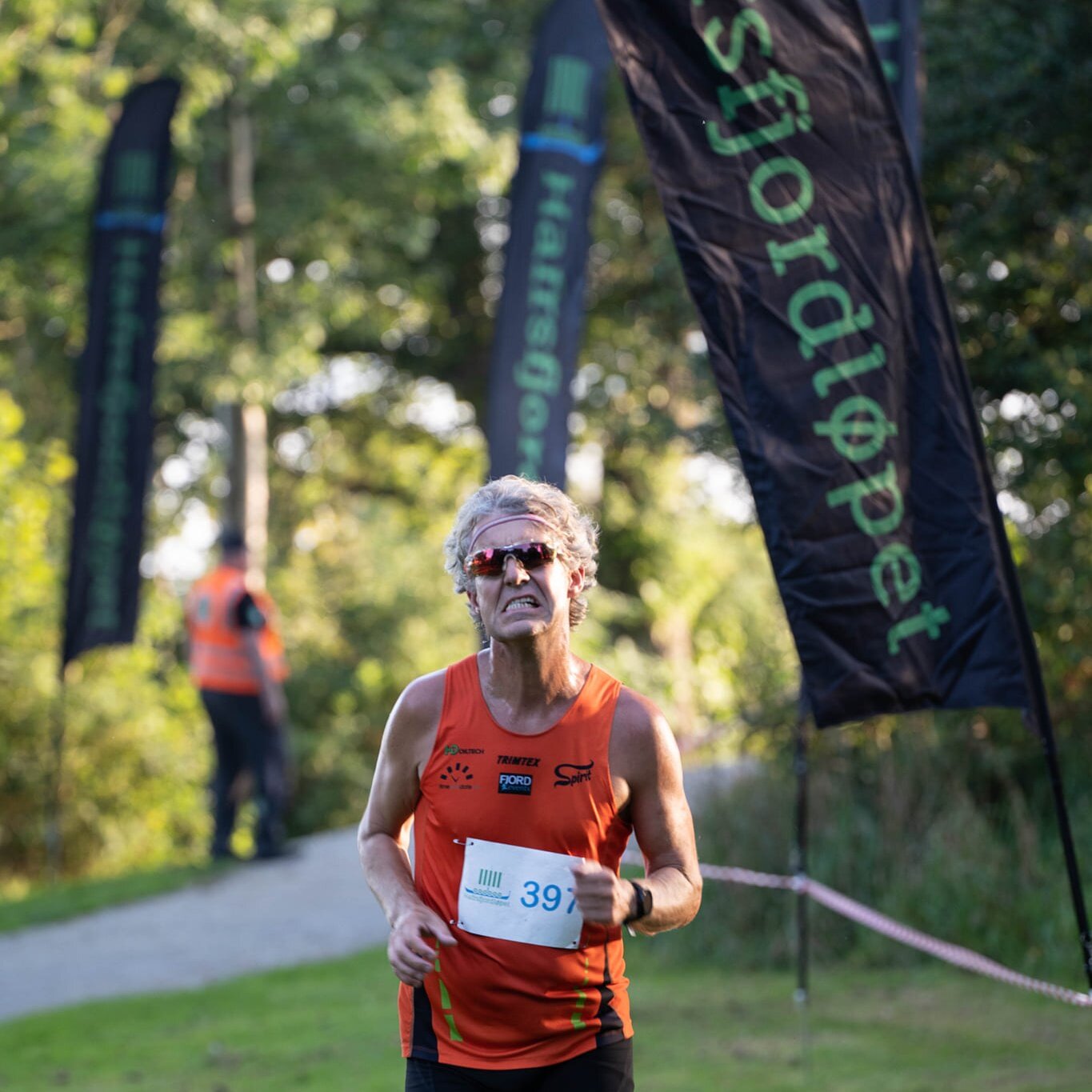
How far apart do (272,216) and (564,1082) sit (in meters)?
19.8

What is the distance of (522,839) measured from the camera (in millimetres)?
3523

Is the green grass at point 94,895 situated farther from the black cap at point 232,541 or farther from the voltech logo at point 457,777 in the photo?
the voltech logo at point 457,777

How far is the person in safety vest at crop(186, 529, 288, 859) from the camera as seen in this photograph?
41.7 ft

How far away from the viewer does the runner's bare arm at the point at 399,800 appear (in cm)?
360

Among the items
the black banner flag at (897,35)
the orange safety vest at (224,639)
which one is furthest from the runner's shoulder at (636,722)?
the orange safety vest at (224,639)

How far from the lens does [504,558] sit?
11.9ft

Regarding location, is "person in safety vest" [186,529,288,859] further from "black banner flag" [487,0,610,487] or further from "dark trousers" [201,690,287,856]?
"black banner flag" [487,0,610,487]

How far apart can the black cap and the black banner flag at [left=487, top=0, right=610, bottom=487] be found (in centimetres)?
298

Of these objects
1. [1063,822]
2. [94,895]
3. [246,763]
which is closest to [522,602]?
[1063,822]

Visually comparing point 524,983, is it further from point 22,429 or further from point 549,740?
point 22,429

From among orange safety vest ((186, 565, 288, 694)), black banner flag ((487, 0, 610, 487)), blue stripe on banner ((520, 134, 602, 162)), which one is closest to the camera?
black banner flag ((487, 0, 610, 487))

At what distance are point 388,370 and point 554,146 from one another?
17.1 m

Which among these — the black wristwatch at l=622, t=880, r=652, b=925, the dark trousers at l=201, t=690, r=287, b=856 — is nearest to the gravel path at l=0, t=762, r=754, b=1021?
the dark trousers at l=201, t=690, r=287, b=856

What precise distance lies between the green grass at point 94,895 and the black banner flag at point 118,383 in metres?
1.98
